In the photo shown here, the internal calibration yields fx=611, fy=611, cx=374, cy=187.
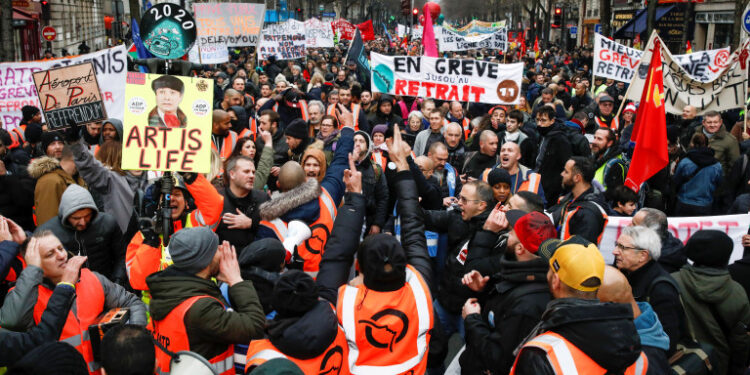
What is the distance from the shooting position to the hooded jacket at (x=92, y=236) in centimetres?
440

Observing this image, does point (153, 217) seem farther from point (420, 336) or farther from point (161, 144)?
point (420, 336)

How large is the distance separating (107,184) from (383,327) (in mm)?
3610

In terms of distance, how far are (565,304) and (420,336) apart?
0.79 metres

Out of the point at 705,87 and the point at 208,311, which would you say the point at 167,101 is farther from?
the point at 705,87

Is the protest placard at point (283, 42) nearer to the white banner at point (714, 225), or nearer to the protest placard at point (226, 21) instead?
the protest placard at point (226, 21)

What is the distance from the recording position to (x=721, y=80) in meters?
8.77

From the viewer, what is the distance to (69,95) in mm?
6688

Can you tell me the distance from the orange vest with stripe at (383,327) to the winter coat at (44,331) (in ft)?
4.67

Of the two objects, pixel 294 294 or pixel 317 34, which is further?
pixel 317 34

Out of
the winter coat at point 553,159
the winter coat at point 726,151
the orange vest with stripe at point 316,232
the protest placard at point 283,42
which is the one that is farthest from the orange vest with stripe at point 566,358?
the protest placard at point 283,42

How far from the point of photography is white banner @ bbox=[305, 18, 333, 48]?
73.9ft

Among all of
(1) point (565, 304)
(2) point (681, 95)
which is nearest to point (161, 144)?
(1) point (565, 304)

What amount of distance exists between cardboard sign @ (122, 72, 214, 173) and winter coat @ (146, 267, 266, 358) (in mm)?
1243

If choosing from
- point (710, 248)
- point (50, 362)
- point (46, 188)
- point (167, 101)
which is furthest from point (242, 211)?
point (710, 248)
